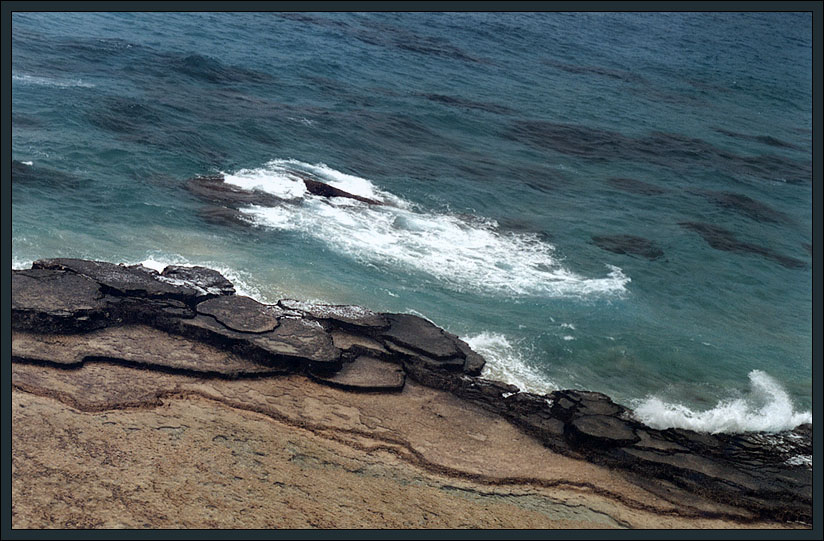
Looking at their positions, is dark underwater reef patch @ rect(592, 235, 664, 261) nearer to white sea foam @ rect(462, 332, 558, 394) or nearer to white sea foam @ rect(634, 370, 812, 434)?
white sea foam @ rect(634, 370, 812, 434)

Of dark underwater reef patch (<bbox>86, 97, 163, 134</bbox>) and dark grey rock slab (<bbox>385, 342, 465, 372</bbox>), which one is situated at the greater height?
dark underwater reef patch (<bbox>86, 97, 163, 134</bbox>)

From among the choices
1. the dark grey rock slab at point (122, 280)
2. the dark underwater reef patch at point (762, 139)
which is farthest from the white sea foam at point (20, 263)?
the dark underwater reef patch at point (762, 139)

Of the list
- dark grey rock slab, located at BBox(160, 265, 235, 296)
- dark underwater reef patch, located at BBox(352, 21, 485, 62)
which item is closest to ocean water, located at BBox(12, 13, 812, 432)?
dark underwater reef patch, located at BBox(352, 21, 485, 62)

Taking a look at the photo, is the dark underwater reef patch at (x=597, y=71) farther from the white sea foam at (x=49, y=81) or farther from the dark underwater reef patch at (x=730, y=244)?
the white sea foam at (x=49, y=81)

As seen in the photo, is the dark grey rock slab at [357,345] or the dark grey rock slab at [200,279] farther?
the dark grey rock slab at [200,279]

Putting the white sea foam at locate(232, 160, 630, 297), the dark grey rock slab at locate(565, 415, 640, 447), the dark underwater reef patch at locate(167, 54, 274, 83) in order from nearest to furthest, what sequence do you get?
the dark grey rock slab at locate(565, 415, 640, 447) → the white sea foam at locate(232, 160, 630, 297) → the dark underwater reef patch at locate(167, 54, 274, 83)

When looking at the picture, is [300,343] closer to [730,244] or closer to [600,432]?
[600,432]

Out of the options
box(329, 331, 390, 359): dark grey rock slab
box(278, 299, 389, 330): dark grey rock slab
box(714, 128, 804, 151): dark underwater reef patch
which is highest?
box(714, 128, 804, 151): dark underwater reef patch
